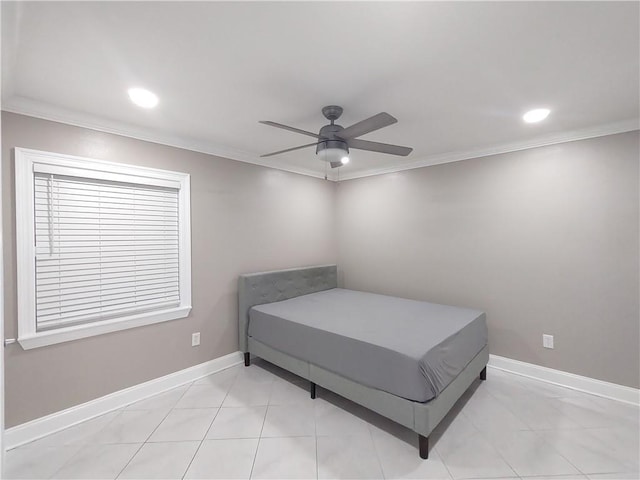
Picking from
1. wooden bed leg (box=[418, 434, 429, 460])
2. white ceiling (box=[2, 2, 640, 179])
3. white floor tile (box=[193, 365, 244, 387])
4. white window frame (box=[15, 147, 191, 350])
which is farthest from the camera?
white floor tile (box=[193, 365, 244, 387])

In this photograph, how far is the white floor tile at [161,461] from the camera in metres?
1.77

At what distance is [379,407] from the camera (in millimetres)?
2066

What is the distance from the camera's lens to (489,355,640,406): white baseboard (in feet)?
8.17

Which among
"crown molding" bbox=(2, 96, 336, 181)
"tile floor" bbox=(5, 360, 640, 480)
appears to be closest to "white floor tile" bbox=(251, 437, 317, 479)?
"tile floor" bbox=(5, 360, 640, 480)

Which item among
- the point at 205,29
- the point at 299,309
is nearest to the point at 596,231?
the point at 299,309

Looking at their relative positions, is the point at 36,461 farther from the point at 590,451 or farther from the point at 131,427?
the point at 590,451

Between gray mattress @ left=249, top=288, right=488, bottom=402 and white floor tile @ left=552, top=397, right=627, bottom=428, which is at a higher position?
gray mattress @ left=249, top=288, right=488, bottom=402

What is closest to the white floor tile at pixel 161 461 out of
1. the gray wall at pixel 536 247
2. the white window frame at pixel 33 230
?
the white window frame at pixel 33 230

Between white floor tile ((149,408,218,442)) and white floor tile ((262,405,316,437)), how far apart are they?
0.48 m

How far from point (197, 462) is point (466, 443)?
186 cm

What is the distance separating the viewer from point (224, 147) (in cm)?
317

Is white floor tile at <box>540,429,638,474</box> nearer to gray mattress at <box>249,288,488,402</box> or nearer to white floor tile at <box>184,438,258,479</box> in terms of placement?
gray mattress at <box>249,288,488,402</box>

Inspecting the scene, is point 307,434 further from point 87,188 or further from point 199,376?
point 87,188

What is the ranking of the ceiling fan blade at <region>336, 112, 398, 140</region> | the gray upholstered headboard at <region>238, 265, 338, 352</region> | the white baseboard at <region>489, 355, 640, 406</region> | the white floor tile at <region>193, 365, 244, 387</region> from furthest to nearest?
the gray upholstered headboard at <region>238, 265, 338, 352</region>
the white floor tile at <region>193, 365, 244, 387</region>
the white baseboard at <region>489, 355, 640, 406</region>
the ceiling fan blade at <region>336, 112, 398, 140</region>
